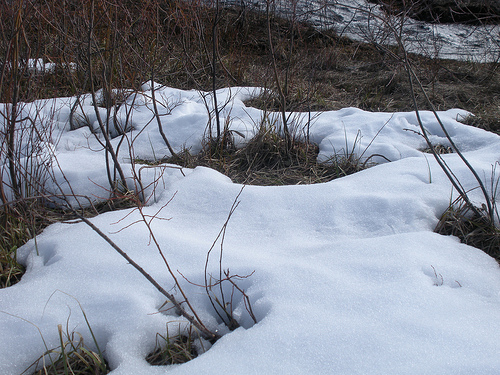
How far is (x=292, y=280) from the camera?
1.19 m

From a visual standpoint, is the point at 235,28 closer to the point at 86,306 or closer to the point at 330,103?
the point at 330,103

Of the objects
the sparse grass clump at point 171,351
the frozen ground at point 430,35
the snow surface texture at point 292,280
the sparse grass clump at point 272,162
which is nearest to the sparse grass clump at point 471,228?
the snow surface texture at point 292,280

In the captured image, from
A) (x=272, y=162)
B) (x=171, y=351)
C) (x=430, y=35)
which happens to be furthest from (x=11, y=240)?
(x=430, y=35)

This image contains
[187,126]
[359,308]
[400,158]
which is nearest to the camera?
[359,308]

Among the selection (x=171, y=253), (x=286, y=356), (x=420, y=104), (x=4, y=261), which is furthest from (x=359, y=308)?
(x=420, y=104)

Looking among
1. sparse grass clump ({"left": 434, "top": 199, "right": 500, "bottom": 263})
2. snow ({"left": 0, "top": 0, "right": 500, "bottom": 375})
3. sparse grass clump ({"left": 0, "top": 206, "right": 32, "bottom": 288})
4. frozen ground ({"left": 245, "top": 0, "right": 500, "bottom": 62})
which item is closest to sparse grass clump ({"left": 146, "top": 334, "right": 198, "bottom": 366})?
snow ({"left": 0, "top": 0, "right": 500, "bottom": 375})

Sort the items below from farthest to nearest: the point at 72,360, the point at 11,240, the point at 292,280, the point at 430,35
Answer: the point at 430,35 < the point at 11,240 < the point at 292,280 < the point at 72,360

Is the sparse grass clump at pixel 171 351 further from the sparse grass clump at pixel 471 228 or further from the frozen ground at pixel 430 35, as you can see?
the frozen ground at pixel 430 35

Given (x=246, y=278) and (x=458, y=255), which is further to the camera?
(x=458, y=255)

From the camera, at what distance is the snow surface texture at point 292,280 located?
3.13ft

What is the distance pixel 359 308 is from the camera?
1080 mm

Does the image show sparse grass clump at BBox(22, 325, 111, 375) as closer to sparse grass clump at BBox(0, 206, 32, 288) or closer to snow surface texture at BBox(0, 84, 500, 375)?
snow surface texture at BBox(0, 84, 500, 375)

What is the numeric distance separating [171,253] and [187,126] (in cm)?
146

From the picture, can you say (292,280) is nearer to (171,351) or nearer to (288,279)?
(288,279)
